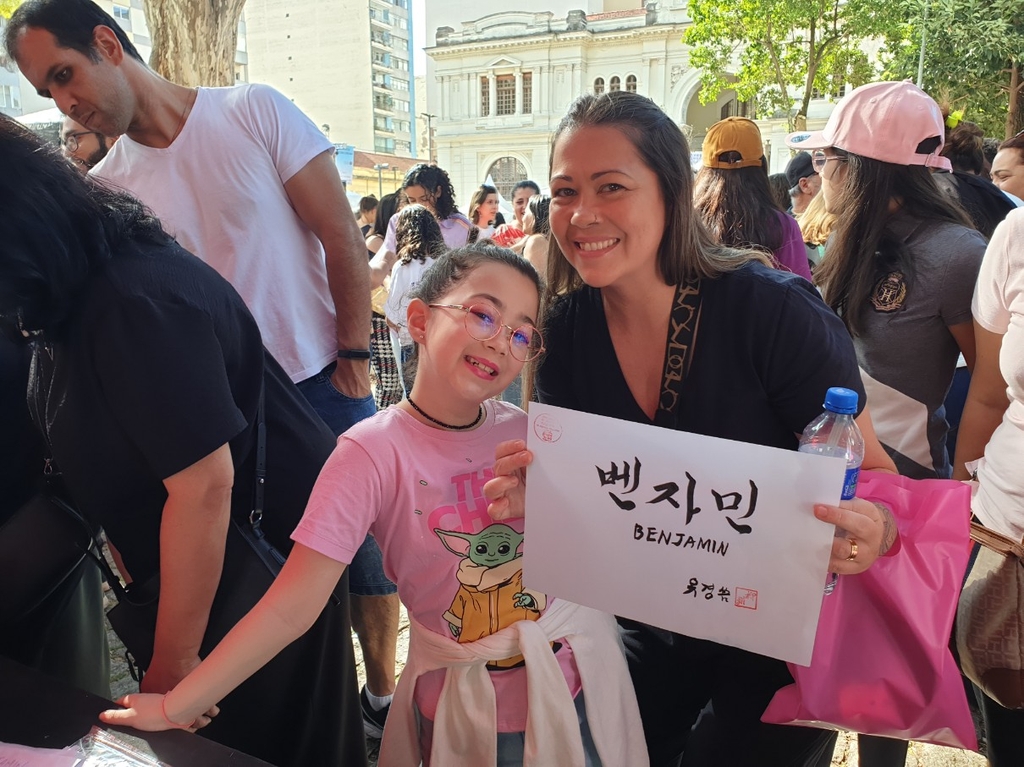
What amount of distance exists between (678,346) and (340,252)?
132 cm

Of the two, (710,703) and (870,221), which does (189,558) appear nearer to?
(710,703)

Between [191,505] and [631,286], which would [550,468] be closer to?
[631,286]

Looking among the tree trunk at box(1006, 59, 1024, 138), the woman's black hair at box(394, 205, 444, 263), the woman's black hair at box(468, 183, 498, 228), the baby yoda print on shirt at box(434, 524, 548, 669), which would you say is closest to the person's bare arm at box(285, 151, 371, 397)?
the baby yoda print on shirt at box(434, 524, 548, 669)

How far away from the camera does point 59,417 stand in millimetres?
1224

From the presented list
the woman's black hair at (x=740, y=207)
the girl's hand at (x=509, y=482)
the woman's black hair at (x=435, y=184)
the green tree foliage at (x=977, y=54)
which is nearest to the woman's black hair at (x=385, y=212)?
the woman's black hair at (x=435, y=184)

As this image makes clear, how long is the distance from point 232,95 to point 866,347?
2108mm

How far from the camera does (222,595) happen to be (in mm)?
1311

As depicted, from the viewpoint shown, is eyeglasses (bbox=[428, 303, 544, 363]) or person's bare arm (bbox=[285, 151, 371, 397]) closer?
eyeglasses (bbox=[428, 303, 544, 363])

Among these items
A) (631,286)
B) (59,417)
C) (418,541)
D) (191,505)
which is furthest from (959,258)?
(59,417)

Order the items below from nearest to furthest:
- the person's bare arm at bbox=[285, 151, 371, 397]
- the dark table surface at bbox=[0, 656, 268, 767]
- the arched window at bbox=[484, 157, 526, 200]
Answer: the dark table surface at bbox=[0, 656, 268, 767] < the person's bare arm at bbox=[285, 151, 371, 397] < the arched window at bbox=[484, 157, 526, 200]

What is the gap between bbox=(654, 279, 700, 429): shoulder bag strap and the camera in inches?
54.2

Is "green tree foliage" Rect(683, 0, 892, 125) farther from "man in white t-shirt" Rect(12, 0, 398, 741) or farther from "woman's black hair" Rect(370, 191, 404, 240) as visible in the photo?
"man in white t-shirt" Rect(12, 0, 398, 741)

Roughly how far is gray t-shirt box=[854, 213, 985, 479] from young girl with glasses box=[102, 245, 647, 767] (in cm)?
116

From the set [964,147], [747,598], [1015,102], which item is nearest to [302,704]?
[747,598]
